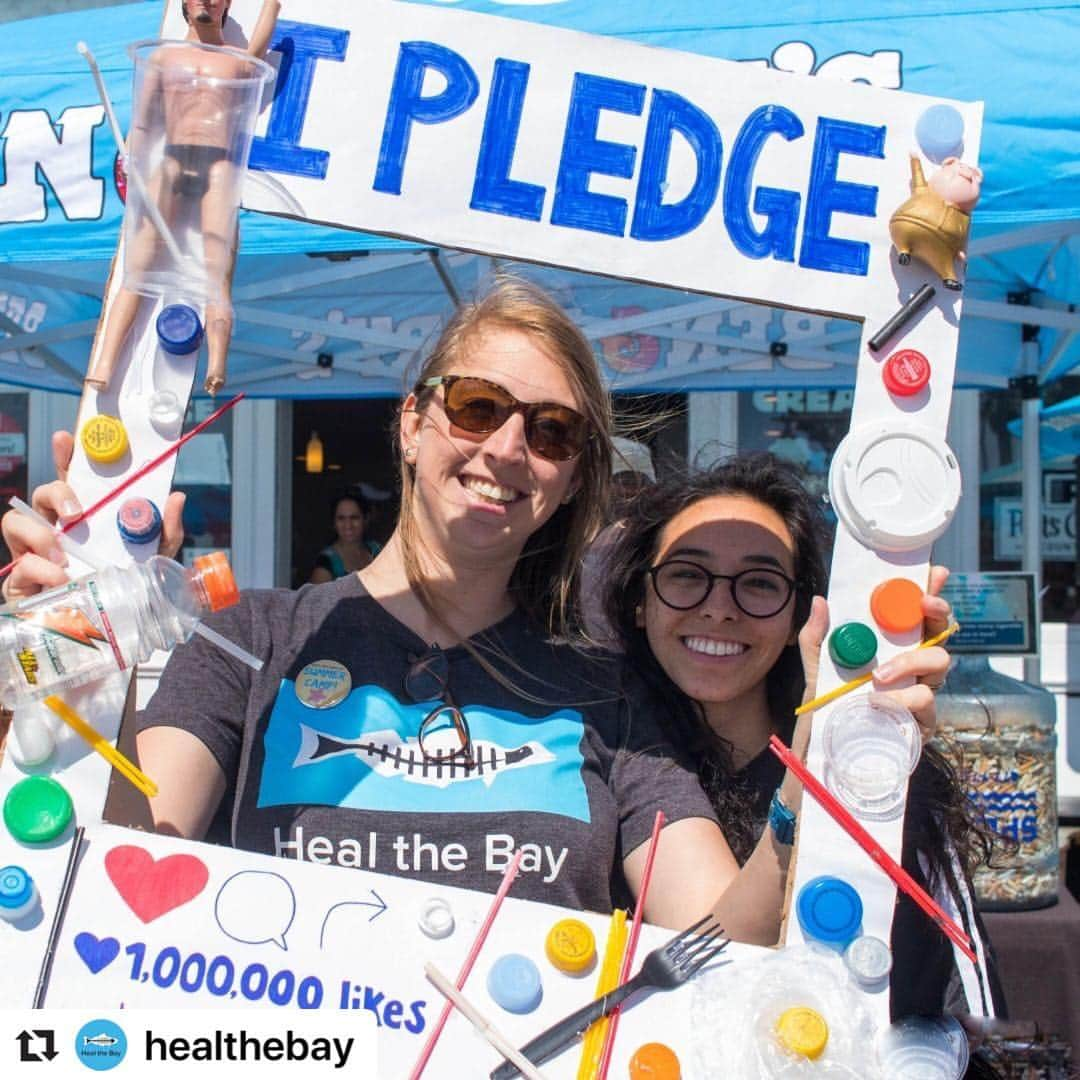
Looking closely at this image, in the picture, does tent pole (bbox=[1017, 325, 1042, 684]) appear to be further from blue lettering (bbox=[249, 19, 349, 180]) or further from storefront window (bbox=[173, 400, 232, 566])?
blue lettering (bbox=[249, 19, 349, 180])

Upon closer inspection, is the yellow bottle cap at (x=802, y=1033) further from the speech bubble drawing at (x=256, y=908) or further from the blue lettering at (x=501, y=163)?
the blue lettering at (x=501, y=163)

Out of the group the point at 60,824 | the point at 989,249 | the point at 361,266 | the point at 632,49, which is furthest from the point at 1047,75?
the point at 60,824

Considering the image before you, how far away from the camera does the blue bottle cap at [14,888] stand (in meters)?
1.18

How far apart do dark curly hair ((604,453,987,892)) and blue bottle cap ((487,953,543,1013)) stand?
19.4 inches

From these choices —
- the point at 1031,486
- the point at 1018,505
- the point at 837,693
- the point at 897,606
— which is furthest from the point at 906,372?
the point at 1018,505

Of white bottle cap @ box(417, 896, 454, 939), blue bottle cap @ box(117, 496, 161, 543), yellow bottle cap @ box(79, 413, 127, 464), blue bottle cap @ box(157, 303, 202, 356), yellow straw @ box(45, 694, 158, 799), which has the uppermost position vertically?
blue bottle cap @ box(157, 303, 202, 356)

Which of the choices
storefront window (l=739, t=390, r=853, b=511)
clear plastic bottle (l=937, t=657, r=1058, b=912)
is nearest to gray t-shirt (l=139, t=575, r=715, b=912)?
clear plastic bottle (l=937, t=657, r=1058, b=912)

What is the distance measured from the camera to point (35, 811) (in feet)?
3.92

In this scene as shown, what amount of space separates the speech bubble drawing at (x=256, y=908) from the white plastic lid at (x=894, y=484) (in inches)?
28.1

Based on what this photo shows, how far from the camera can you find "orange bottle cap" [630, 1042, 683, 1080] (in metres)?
1.18

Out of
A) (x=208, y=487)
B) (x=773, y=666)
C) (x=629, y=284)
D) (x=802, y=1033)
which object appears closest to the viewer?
(x=802, y=1033)

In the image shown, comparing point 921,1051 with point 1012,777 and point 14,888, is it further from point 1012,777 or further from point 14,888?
point 1012,777

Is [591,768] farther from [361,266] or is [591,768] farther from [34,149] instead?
[361,266]

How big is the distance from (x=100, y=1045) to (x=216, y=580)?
479 millimetres
